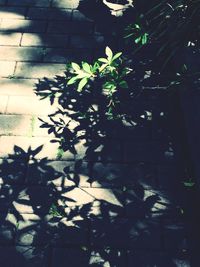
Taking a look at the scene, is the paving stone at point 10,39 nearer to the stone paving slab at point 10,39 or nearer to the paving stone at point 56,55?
the stone paving slab at point 10,39

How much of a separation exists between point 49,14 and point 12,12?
0.49m

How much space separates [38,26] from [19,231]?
2593 mm

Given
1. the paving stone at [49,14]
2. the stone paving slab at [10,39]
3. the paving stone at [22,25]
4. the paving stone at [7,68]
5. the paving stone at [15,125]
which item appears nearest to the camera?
the paving stone at [15,125]

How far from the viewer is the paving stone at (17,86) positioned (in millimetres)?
3479

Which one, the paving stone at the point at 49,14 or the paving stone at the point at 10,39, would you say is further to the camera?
the paving stone at the point at 49,14

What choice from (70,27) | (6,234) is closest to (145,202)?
(6,234)

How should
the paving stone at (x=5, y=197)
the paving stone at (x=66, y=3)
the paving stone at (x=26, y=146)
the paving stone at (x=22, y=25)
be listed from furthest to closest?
the paving stone at (x=66, y=3), the paving stone at (x=22, y=25), the paving stone at (x=26, y=146), the paving stone at (x=5, y=197)

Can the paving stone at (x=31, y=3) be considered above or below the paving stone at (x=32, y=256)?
above

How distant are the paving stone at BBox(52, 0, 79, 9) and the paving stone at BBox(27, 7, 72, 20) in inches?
3.4

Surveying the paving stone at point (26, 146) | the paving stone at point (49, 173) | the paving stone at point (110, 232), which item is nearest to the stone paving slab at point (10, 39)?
the paving stone at point (26, 146)

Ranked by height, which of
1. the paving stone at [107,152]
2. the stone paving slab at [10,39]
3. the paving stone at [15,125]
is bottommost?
the paving stone at [107,152]

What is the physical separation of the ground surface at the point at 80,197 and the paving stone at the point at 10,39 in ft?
1.27

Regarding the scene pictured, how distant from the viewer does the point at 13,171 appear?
2.96 metres

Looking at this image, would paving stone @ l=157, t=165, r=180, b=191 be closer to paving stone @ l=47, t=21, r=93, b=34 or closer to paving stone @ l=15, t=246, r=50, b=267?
paving stone @ l=15, t=246, r=50, b=267
